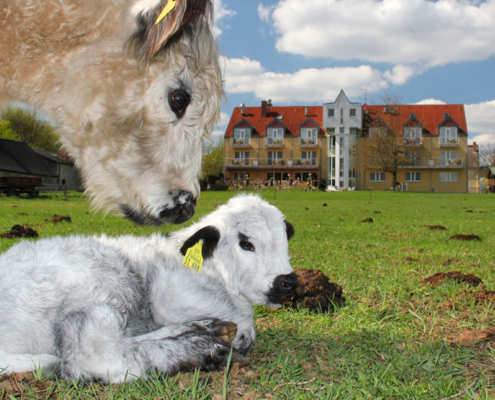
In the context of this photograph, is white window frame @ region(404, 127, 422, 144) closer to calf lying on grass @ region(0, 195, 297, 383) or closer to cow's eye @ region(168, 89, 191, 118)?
calf lying on grass @ region(0, 195, 297, 383)

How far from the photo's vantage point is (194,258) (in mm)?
3996

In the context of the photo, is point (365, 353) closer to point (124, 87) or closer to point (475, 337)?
point (475, 337)

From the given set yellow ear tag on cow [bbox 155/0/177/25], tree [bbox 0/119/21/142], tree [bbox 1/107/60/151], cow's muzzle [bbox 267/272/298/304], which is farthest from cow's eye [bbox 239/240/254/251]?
tree [bbox 0/119/21/142]

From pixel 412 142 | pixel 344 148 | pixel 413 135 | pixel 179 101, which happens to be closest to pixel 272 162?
pixel 344 148

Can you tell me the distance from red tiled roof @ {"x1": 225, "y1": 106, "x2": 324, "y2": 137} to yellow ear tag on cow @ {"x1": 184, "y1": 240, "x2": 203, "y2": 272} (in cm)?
7122

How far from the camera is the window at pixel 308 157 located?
242 ft

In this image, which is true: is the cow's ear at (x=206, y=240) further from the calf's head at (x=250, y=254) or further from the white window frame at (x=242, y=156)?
the white window frame at (x=242, y=156)

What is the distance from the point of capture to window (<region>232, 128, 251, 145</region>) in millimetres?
74500

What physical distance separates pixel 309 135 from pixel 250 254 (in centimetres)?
7171

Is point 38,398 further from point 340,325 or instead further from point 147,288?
point 340,325

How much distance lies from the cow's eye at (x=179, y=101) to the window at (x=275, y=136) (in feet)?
235

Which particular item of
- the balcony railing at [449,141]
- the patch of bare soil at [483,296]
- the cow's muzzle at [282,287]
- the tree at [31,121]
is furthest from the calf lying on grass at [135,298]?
the balcony railing at [449,141]

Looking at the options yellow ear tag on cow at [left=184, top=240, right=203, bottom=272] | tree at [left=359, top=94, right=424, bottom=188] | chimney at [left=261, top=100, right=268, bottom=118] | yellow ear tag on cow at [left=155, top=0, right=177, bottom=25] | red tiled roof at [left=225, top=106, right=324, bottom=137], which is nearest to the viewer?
yellow ear tag on cow at [left=155, top=0, right=177, bottom=25]

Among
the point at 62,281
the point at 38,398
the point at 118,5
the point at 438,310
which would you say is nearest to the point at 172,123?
the point at 118,5
